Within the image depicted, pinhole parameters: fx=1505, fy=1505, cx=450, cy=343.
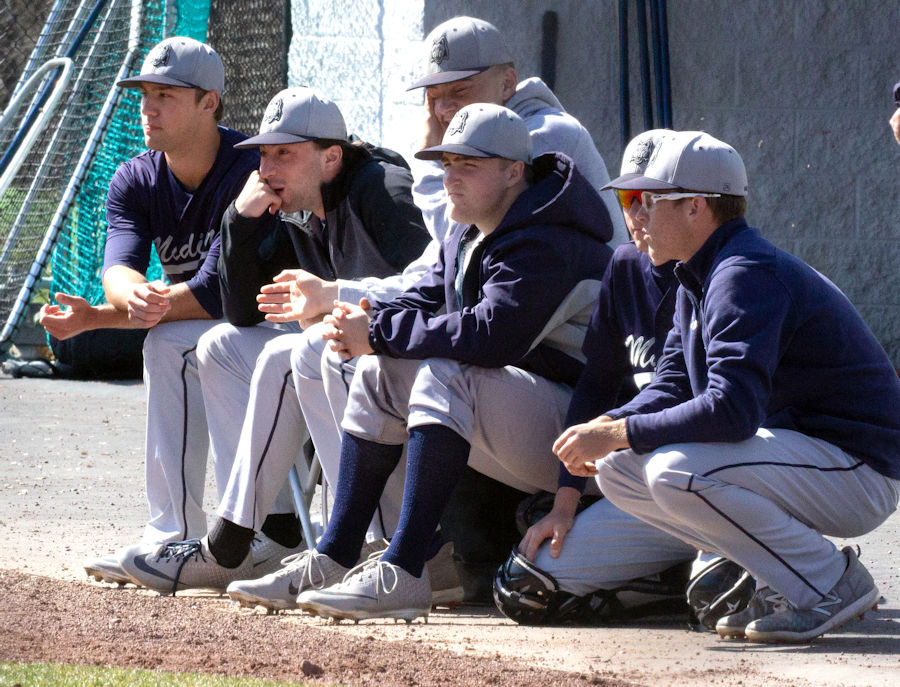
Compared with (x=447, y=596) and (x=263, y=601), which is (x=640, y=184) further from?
(x=263, y=601)

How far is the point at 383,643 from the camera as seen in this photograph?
3.62 meters

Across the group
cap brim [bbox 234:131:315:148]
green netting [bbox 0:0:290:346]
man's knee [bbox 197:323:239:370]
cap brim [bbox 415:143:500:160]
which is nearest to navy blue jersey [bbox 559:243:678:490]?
cap brim [bbox 415:143:500:160]

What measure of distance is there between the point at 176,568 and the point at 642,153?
1.87m

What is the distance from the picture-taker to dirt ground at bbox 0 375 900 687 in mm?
3295

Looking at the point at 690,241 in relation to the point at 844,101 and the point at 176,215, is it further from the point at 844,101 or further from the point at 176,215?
the point at 844,101

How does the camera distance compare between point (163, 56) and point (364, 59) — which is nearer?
point (163, 56)

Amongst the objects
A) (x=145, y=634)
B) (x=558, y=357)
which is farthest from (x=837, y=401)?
(x=145, y=634)

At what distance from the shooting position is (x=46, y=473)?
6727mm

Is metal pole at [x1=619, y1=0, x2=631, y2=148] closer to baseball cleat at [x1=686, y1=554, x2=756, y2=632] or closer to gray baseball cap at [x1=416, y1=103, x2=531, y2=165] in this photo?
gray baseball cap at [x1=416, y1=103, x2=531, y2=165]

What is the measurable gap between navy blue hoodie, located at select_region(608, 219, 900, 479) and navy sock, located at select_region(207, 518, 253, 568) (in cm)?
127

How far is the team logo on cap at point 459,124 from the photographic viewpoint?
13.6 feet

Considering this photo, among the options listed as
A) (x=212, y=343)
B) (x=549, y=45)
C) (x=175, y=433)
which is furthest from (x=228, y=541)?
(x=549, y=45)

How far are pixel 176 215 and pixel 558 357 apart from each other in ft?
5.38

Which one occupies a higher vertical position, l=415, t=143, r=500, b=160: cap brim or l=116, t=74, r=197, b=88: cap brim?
l=116, t=74, r=197, b=88: cap brim
